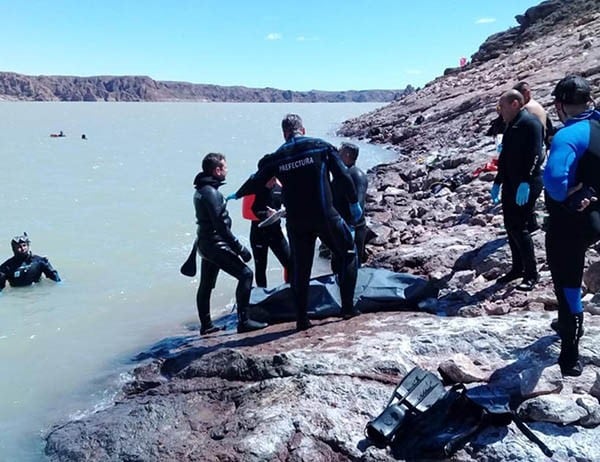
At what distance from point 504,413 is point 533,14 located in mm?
45628

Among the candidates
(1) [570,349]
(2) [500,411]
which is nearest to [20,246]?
(2) [500,411]

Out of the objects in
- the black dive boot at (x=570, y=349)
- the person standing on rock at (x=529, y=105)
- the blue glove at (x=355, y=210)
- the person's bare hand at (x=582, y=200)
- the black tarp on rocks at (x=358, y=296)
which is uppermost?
the person standing on rock at (x=529, y=105)

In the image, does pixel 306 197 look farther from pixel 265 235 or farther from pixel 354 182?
pixel 265 235

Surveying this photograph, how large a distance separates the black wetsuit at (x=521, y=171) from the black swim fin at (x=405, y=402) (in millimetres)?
2095

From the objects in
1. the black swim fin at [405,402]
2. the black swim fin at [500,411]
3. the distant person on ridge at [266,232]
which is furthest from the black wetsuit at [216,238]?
the black swim fin at [500,411]

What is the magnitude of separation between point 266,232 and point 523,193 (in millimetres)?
2614

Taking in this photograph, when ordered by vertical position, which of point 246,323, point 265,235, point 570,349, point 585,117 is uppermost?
point 585,117

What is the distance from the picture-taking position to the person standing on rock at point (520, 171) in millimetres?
5488

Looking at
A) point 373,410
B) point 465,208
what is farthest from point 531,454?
point 465,208

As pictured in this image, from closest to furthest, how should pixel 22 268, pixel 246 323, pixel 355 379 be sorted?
pixel 355 379
pixel 246 323
pixel 22 268

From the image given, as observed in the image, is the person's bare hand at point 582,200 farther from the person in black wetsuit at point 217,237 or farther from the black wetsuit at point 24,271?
the black wetsuit at point 24,271

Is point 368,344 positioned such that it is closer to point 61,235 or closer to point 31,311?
point 31,311

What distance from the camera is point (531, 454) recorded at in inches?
138

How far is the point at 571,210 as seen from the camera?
3.67 meters
